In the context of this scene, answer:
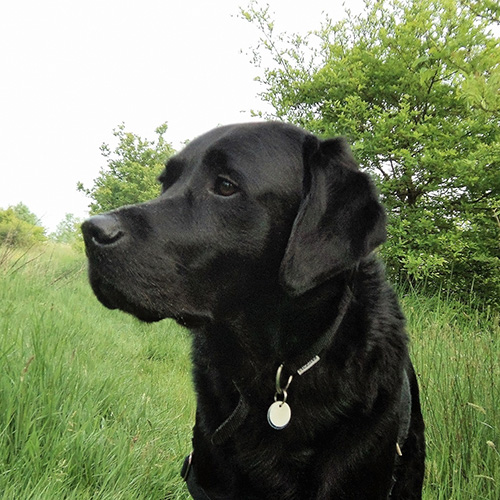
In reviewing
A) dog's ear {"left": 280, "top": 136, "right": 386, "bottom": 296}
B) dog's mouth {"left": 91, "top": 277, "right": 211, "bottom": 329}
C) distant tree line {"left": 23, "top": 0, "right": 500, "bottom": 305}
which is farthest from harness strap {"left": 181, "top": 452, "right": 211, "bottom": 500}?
distant tree line {"left": 23, "top": 0, "right": 500, "bottom": 305}

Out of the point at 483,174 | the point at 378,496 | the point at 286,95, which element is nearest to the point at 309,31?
the point at 286,95

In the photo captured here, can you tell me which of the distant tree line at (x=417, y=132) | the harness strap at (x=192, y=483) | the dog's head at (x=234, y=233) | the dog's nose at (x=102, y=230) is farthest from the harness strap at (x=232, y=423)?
the distant tree line at (x=417, y=132)

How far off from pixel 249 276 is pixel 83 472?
3.56ft

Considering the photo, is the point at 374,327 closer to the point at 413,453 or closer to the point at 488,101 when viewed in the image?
the point at 413,453

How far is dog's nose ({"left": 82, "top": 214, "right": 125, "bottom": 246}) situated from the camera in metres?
1.48

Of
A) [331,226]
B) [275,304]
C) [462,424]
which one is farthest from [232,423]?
[462,424]

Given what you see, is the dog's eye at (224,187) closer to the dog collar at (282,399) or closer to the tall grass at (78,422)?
the dog collar at (282,399)

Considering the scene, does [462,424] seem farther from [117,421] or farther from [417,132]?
[417,132]

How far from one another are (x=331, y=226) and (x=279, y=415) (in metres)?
0.66

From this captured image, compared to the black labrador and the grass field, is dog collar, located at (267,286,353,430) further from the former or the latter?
the grass field

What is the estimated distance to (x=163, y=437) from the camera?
256 cm

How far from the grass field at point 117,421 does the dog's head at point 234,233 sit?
602 millimetres

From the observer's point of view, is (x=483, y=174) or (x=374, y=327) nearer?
(x=374, y=327)

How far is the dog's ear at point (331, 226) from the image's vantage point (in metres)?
1.54
